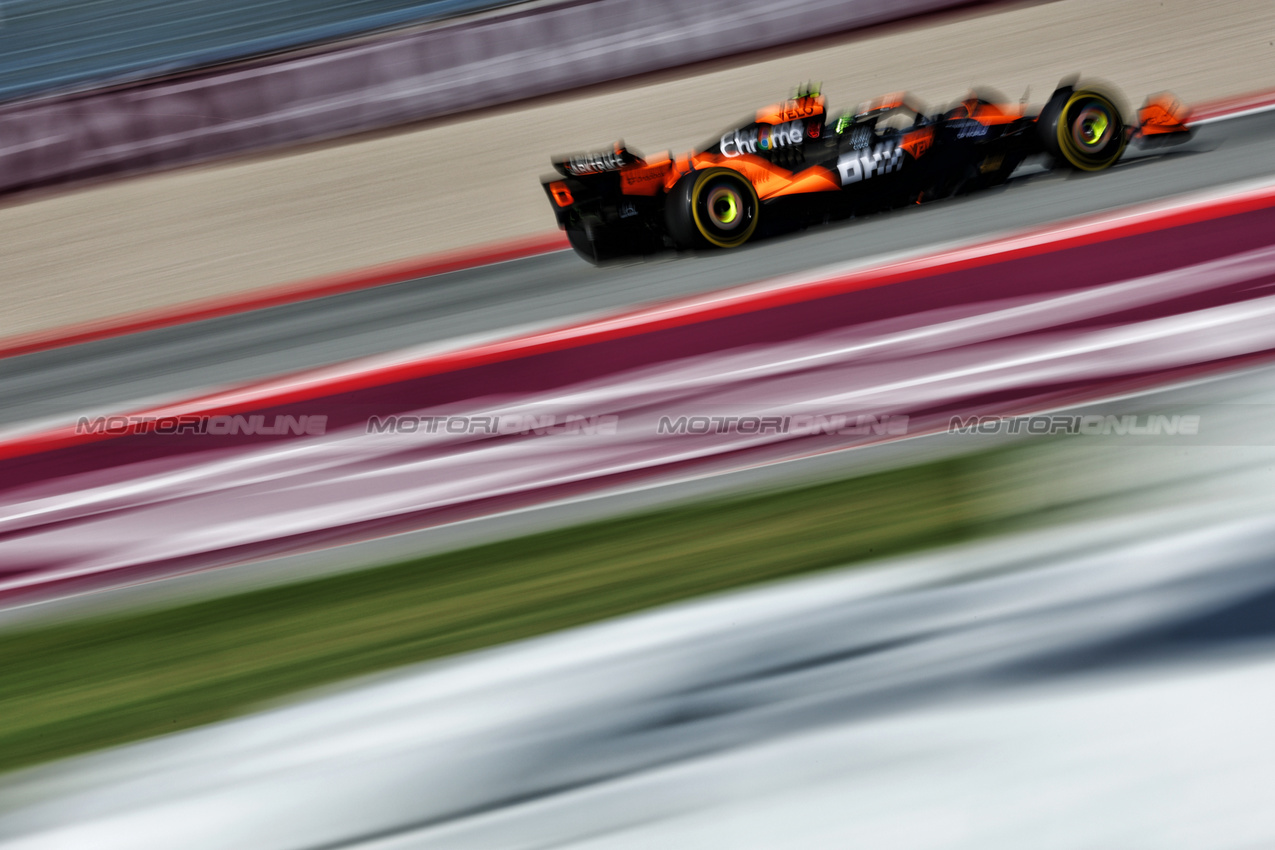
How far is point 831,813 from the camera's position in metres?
1.96

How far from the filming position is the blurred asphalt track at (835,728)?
6.33 feet

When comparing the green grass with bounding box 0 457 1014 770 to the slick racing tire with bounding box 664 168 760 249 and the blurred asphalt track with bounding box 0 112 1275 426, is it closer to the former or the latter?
the blurred asphalt track with bounding box 0 112 1275 426

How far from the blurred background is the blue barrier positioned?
3179 millimetres

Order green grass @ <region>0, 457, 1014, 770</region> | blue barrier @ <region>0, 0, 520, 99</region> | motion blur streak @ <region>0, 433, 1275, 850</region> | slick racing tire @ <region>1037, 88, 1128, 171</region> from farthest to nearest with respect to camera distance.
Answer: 1. blue barrier @ <region>0, 0, 520, 99</region>
2. slick racing tire @ <region>1037, 88, 1128, 171</region>
3. green grass @ <region>0, 457, 1014, 770</region>
4. motion blur streak @ <region>0, 433, 1275, 850</region>

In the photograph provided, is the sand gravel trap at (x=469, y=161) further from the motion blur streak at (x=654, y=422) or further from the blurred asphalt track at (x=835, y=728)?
the blurred asphalt track at (x=835, y=728)

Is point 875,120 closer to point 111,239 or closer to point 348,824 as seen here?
point 348,824

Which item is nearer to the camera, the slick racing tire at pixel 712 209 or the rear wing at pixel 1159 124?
the slick racing tire at pixel 712 209

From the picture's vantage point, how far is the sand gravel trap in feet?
24.7

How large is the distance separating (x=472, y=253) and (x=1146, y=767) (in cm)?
534

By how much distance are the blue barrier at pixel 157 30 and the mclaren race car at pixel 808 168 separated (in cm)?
439

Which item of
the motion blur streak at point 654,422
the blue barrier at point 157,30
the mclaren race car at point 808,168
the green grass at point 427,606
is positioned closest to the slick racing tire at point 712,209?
the mclaren race car at point 808,168

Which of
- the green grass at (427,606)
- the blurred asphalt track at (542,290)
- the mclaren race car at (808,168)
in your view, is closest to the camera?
the green grass at (427,606)

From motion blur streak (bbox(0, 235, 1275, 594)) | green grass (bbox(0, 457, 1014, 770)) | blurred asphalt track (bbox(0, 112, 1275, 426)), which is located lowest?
green grass (bbox(0, 457, 1014, 770))

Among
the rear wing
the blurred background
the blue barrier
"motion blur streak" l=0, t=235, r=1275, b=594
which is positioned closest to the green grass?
the blurred background
